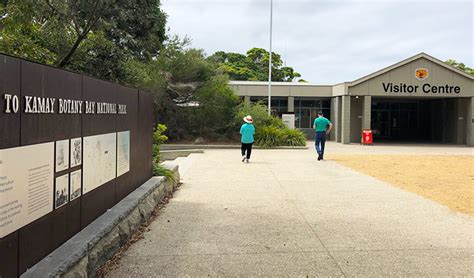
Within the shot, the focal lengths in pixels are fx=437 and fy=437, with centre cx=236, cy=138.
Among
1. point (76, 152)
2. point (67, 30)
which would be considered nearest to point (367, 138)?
point (67, 30)

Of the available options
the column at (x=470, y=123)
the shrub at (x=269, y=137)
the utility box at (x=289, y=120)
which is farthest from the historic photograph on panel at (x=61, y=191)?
the column at (x=470, y=123)

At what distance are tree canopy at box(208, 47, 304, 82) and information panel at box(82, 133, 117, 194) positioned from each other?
62.9m

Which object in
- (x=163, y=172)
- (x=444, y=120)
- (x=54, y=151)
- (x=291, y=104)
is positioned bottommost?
(x=163, y=172)

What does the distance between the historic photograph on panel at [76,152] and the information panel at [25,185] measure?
1.62 ft

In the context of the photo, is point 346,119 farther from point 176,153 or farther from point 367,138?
point 176,153

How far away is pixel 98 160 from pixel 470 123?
29957 mm

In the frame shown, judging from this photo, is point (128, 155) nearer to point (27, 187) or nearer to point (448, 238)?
point (27, 187)

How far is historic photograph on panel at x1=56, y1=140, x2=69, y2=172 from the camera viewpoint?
4035 mm

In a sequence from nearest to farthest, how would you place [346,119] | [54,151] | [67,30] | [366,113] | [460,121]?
[54,151] < [67,30] < [366,113] < [346,119] < [460,121]

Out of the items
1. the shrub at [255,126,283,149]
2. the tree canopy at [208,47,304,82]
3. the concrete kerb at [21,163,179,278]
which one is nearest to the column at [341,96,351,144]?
the shrub at [255,126,283,149]

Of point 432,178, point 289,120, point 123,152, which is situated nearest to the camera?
point 123,152

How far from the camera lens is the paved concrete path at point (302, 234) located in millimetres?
4742

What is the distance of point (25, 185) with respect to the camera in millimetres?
3402

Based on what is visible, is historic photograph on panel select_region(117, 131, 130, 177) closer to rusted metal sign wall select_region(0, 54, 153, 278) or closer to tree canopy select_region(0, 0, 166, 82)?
rusted metal sign wall select_region(0, 54, 153, 278)
